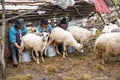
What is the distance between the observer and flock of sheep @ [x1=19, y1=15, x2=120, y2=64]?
9.96m

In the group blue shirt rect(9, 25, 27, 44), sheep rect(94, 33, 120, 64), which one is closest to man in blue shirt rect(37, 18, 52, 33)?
blue shirt rect(9, 25, 27, 44)

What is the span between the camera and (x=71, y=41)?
1126 centimetres

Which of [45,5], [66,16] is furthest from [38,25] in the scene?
[66,16]

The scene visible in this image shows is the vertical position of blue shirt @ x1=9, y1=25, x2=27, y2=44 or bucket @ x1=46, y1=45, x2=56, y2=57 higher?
blue shirt @ x1=9, y1=25, x2=27, y2=44

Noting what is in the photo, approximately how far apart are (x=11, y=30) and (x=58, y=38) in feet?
6.10

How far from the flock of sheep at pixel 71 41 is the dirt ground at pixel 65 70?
0.38m

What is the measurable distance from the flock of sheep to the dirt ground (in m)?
0.38

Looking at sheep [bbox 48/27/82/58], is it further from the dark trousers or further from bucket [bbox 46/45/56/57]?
the dark trousers

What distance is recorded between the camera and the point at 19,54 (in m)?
10.6

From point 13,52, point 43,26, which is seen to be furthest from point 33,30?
point 13,52

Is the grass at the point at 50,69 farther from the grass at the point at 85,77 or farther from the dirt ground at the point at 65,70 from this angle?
the grass at the point at 85,77

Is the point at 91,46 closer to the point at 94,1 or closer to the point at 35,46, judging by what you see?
the point at 94,1

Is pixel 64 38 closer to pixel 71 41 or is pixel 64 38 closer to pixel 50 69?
pixel 71 41

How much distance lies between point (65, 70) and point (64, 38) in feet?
5.92
